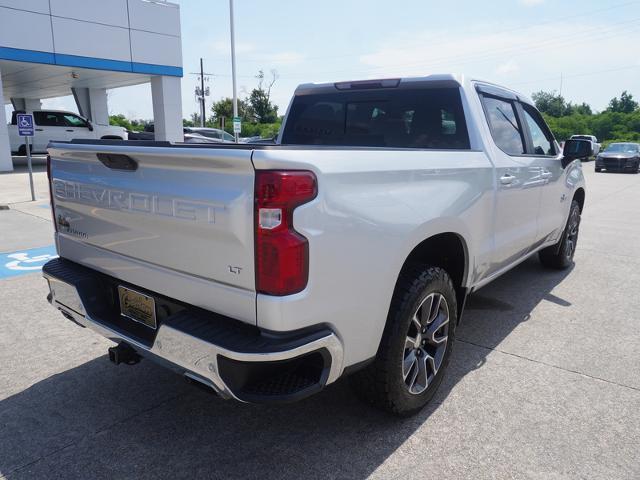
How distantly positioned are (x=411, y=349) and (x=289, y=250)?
3.81 feet

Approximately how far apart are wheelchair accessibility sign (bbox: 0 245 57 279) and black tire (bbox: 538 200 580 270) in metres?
5.81

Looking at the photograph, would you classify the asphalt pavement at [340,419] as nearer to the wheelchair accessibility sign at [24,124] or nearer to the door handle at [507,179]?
the door handle at [507,179]

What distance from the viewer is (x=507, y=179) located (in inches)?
139

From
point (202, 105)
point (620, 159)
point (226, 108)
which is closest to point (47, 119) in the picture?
point (620, 159)

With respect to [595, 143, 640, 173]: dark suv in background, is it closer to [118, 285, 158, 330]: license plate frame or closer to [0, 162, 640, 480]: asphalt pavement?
[0, 162, 640, 480]: asphalt pavement

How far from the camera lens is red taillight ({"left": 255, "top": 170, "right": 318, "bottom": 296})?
1.89 meters

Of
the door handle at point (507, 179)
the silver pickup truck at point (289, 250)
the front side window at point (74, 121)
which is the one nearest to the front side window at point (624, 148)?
the front side window at point (74, 121)

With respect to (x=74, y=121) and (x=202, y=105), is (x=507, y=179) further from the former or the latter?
(x=202, y=105)

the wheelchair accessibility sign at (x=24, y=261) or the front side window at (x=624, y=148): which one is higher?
the front side window at (x=624, y=148)

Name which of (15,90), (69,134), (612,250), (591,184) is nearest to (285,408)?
(612,250)

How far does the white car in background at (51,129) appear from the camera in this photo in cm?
1938

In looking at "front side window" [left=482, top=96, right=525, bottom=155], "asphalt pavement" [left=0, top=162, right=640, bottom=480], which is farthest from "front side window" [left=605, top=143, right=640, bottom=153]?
"front side window" [left=482, top=96, right=525, bottom=155]

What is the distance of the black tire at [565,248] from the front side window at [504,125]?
1.92 m

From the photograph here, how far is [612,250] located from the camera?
7.13 metres
